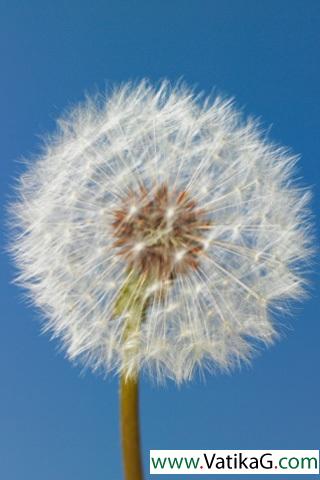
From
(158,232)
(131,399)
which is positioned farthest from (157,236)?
(131,399)

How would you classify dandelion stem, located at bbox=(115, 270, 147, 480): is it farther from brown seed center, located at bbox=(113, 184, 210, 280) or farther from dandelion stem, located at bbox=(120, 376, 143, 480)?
brown seed center, located at bbox=(113, 184, 210, 280)

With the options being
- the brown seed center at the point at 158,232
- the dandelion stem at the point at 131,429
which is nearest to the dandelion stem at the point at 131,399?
the dandelion stem at the point at 131,429

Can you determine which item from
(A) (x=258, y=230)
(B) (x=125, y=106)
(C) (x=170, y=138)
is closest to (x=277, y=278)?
(A) (x=258, y=230)

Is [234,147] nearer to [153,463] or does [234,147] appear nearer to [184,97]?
[184,97]

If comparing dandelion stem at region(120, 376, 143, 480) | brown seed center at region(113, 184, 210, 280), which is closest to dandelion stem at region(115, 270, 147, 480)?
dandelion stem at region(120, 376, 143, 480)

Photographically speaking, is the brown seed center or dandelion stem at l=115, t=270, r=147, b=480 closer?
dandelion stem at l=115, t=270, r=147, b=480

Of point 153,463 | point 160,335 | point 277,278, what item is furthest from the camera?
point 153,463
